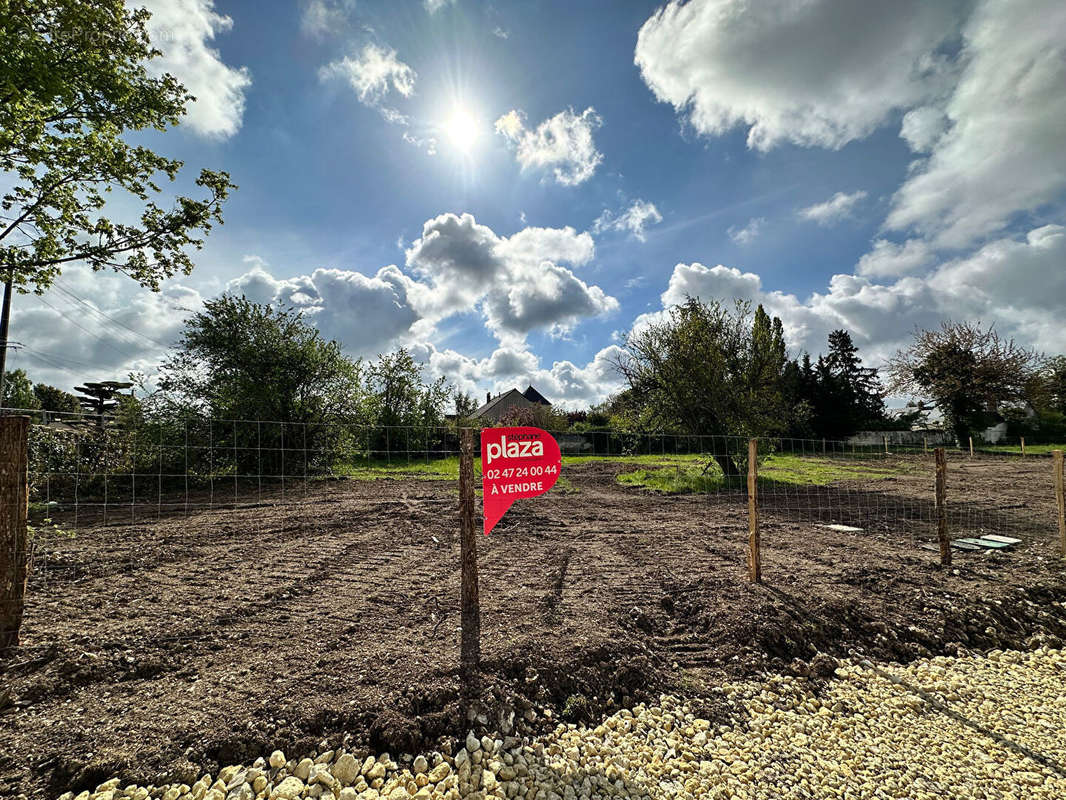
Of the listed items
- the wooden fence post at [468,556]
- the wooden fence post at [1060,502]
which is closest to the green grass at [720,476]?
the wooden fence post at [1060,502]

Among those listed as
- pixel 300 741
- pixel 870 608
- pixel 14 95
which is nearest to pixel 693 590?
pixel 870 608

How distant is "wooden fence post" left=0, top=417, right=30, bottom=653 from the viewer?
3.15 meters

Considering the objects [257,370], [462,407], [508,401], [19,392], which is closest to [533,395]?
[508,401]

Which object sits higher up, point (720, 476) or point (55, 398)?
point (55, 398)

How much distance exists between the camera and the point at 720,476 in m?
12.9

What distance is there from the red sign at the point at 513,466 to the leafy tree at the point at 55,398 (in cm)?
4791

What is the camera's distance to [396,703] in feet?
8.89

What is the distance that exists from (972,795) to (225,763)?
393 centimetres

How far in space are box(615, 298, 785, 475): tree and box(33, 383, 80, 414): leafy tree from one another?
4514cm

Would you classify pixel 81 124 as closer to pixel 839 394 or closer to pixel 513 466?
pixel 513 466

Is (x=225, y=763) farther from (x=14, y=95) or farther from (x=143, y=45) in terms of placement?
(x=143, y=45)

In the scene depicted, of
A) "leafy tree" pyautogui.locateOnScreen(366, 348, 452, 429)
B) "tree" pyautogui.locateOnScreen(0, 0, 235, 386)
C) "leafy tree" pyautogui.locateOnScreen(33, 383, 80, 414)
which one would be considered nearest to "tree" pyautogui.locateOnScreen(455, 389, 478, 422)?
"leafy tree" pyautogui.locateOnScreen(366, 348, 452, 429)

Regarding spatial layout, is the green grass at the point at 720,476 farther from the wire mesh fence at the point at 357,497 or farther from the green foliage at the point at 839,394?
the green foliage at the point at 839,394

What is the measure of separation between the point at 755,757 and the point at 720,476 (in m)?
11.0
